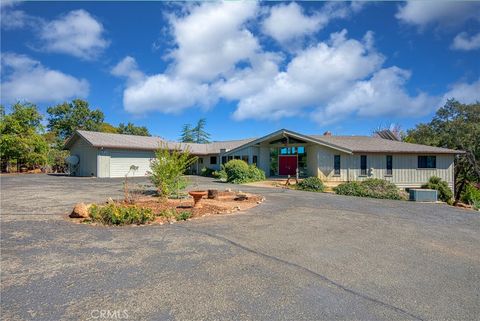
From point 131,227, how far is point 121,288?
12.1ft

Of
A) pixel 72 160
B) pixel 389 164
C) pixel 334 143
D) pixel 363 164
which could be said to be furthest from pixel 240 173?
pixel 72 160

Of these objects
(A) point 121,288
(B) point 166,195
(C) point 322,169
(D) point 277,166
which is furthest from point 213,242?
(D) point 277,166

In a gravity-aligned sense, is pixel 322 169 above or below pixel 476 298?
above

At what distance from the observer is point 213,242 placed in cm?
617

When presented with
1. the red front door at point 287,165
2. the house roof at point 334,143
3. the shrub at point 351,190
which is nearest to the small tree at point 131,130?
the house roof at point 334,143

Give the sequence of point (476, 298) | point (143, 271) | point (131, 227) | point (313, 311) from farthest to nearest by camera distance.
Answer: point (131, 227)
point (143, 271)
point (476, 298)
point (313, 311)

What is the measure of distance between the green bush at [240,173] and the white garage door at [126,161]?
7438 millimetres

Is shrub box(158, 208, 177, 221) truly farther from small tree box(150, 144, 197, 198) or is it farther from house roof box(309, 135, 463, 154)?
house roof box(309, 135, 463, 154)

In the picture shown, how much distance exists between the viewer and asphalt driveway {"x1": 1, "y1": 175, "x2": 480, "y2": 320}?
3461 millimetres

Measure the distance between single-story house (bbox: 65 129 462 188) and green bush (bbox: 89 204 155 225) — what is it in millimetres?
12057

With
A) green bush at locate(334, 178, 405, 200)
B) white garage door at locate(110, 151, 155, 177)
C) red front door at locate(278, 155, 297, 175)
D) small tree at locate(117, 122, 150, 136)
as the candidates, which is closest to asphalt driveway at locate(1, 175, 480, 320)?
green bush at locate(334, 178, 405, 200)

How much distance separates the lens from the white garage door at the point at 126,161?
86.8 feet

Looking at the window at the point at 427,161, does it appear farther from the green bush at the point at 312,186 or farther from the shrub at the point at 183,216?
the shrub at the point at 183,216

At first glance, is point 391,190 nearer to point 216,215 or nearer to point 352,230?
point 352,230
